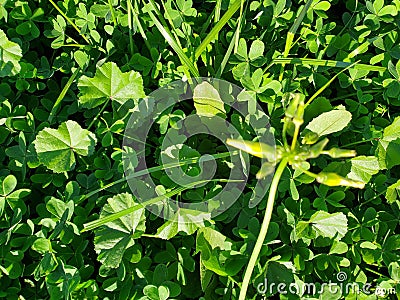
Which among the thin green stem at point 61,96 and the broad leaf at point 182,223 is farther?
A: the thin green stem at point 61,96

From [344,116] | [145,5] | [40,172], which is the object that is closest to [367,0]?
[344,116]

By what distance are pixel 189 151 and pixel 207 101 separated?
0.19m

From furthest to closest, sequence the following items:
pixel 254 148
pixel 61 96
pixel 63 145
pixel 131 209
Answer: pixel 61 96 → pixel 63 145 → pixel 131 209 → pixel 254 148

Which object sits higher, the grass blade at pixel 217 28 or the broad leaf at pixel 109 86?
the grass blade at pixel 217 28

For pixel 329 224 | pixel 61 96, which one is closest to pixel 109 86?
pixel 61 96

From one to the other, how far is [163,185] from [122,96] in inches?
13.5

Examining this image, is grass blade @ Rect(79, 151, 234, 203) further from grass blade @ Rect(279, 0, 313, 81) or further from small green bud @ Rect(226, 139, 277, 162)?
small green bud @ Rect(226, 139, 277, 162)

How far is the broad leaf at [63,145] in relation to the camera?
6.05 feet

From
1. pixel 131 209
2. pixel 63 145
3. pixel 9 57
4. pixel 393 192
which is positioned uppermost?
pixel 9 57

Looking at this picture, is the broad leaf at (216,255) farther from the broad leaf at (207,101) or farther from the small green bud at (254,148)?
the small green bud at (254,148)

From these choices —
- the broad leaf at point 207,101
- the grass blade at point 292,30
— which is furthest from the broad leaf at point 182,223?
the grass blade at point 292,30

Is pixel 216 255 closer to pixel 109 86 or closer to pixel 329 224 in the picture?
pixel 329 224

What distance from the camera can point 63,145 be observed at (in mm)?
1872

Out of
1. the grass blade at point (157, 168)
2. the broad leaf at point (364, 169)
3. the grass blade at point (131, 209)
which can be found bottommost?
the broad leaf at point (364, 169)
